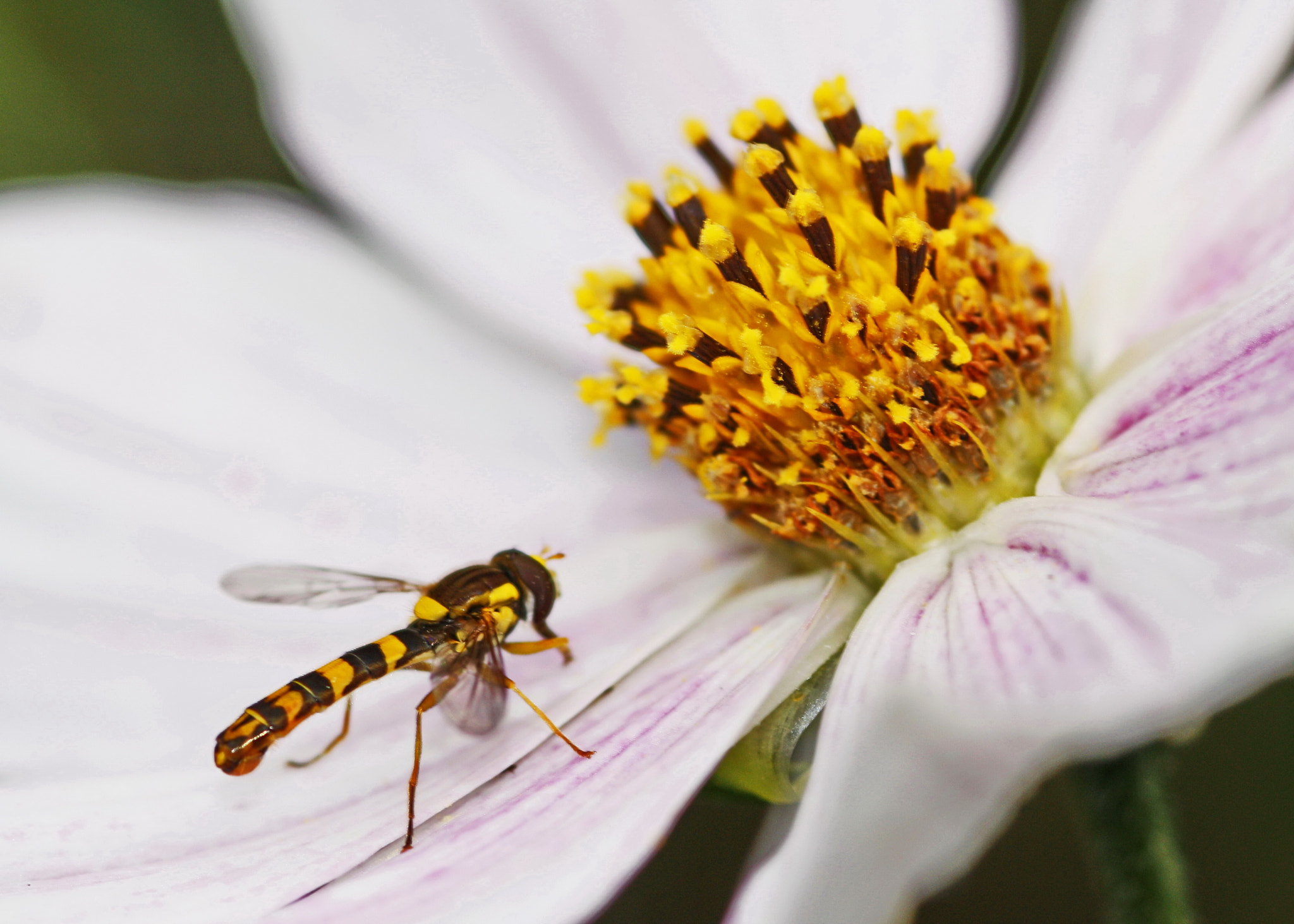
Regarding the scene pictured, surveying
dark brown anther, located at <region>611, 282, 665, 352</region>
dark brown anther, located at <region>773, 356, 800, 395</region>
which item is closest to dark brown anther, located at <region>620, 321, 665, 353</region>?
dark brown anther, located at <region>611, 282, 665, 352</region>

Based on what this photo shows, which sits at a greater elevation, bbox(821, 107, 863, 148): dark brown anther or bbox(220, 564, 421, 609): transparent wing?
bbox(220, 564, 421, 609): transparent wing

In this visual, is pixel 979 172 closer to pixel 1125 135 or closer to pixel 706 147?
pixel 1125 135

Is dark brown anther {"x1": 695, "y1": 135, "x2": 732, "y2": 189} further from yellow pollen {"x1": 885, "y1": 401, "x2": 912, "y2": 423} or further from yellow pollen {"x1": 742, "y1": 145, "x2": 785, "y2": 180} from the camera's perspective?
yellow pollen {"x1": 885, "y1": 401, "x2": 912, "y2": 423}

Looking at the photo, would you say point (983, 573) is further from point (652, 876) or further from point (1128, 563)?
point (652, 876)

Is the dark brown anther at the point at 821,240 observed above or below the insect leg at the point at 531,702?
above

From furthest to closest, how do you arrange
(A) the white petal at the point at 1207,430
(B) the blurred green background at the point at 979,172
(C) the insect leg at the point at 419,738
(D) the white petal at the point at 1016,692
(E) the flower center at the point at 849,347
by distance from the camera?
(B) the blurred green background at the point at 979,172, (E) the flower center at the point at 849,347, (C) the insect leg at the point at 419,738, (A) the white petal at the point at 1207,430, (D) the white petal at the point at 1016,692

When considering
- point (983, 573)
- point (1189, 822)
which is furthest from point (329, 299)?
point (1189, 822)

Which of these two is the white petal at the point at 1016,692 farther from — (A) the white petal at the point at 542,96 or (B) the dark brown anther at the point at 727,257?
(A) the white petal at the point at 542,96

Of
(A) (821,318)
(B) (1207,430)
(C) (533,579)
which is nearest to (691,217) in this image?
(A) (821,318)

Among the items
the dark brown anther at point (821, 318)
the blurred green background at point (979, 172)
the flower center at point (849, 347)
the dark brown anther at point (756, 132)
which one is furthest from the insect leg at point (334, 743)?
the blurred green background at point (979, 172)
